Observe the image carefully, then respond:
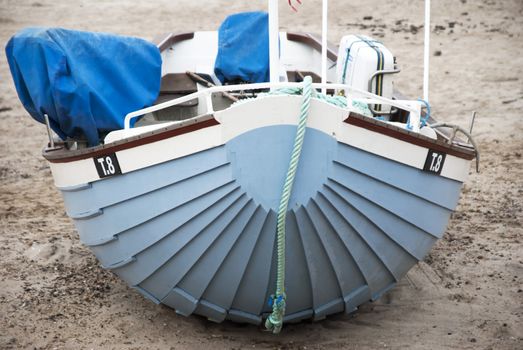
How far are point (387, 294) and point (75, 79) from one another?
243 centimetres

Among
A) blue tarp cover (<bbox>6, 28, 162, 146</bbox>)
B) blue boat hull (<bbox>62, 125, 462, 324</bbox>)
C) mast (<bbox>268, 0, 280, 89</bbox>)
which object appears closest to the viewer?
blue boat hull (<bbox>62, 125, 462, 324</bbox>)

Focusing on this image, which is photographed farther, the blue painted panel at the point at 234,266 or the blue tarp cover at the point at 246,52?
the blue tarp cover at the point at 246,52

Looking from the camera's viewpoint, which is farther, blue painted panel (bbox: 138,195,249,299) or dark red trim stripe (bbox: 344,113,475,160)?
blue painted panel (bbox: 138,195,249,299)

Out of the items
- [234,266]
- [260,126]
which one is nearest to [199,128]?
[260,126]

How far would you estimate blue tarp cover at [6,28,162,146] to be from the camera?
443cm

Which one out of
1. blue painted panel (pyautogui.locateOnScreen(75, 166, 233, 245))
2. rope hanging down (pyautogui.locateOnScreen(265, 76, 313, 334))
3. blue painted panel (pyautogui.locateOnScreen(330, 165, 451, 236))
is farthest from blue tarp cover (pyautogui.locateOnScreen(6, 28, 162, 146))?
blue painted panel (pyautogui.locateOnScreen(330, 165, 451, 236))

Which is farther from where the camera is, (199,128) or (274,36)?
(274,36)

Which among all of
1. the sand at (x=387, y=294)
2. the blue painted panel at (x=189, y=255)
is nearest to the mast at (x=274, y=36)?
the blue painted panel at (x=189, y=255)

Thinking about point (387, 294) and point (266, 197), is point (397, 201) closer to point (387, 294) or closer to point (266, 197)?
point (266, 197)

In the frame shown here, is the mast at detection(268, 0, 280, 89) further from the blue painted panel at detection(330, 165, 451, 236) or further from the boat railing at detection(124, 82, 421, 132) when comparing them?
the blue painted panel at detection(330, 165, 451, 236)

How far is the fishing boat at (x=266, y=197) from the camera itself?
3887 millimetres

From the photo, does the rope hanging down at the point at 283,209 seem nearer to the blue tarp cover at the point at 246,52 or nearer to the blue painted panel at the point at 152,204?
the blue painted panel at the point at 152,204

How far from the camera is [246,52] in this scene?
645 centimetres

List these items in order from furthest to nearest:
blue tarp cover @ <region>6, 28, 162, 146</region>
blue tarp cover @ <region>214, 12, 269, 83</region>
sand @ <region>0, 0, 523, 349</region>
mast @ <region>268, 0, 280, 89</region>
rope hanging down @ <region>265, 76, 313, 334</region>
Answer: blue tarp cover @ <region>214, 12, 269, 83</region>
sand @ <region>0, 0, 523, 349</region>
blue tarp cover @ <region>6, 28, 162, 146</region>
mast @ <region>268, 0, 280, 89</region>
rope hanging down @ <region>265, 76, 313, 334</region>
